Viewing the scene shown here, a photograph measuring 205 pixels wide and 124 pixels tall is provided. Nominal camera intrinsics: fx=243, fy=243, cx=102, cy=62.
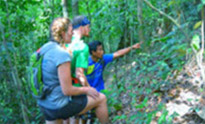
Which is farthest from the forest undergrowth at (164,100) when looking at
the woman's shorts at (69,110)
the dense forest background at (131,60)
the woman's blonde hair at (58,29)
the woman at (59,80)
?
the woman's blonde hair at (58,29)

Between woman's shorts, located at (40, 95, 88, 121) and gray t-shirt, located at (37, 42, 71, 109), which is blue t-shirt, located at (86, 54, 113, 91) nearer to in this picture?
woman's shorts, located at (40, 95, 88, 121)

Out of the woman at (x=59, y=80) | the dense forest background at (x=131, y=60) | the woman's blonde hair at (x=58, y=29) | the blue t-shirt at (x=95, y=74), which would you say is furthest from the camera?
the blue t-shirt at (x=95, y=74)

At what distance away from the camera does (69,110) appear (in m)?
2.72

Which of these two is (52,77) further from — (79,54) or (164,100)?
(164,100)

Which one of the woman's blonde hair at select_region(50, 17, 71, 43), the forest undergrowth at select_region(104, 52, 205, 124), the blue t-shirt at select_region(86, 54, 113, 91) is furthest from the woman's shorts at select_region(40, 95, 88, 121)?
the blue t-shirt at select_region(86, 54, 113, 91)

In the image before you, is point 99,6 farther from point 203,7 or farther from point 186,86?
point 203,7

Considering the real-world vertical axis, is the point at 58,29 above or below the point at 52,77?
above

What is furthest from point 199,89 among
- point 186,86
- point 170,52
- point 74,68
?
point 74,68

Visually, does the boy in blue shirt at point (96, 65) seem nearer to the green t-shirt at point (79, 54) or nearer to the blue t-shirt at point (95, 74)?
the blue t-shirt at point (95, 74)

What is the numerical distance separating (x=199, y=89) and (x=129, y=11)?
175 cm

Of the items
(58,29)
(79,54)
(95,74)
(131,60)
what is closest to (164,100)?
(95,74)

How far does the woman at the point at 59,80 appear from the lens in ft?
8.32

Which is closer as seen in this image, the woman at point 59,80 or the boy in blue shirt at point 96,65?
the woman at point 59,80

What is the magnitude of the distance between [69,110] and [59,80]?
381 millimetres
